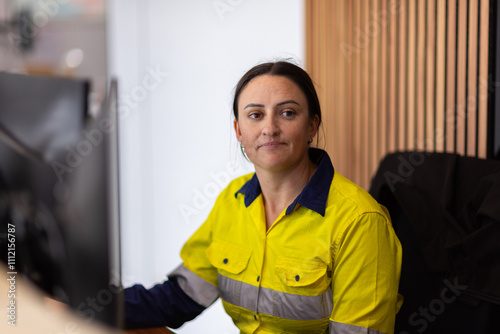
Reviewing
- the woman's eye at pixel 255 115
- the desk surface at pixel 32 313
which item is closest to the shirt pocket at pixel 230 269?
the woman's eye at pixel 255 115

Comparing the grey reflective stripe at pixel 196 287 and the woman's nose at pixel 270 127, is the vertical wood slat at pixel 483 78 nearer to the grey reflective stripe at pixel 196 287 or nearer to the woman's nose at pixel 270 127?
the woman's nose at pixel 270 127

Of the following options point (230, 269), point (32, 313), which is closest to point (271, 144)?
point (230, 269)

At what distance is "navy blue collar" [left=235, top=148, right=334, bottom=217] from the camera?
133 centimetres

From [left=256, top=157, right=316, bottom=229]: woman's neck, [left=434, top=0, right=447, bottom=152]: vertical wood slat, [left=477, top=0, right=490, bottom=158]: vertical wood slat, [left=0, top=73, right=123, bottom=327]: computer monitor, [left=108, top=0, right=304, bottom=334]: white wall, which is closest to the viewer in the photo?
[left=0, top=73, right=123, bottom=327]: computer monitor

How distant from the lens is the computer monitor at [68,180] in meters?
0.55

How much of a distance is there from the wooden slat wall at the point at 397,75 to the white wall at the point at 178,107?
479 millimetres

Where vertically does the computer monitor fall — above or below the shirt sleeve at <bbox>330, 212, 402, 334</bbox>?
above

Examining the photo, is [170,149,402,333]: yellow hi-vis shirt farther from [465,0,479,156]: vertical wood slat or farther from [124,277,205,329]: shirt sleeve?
[465,0,479,156]: vertical wood slat

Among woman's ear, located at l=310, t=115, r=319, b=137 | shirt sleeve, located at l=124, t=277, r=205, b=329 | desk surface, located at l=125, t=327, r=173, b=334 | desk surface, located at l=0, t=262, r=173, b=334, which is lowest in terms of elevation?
desk surface, located at l=125, t=327, r=173, b=334

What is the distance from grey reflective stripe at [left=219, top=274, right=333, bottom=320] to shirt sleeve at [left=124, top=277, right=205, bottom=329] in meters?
0.13

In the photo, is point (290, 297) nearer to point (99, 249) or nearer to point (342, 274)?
point (342, 274)

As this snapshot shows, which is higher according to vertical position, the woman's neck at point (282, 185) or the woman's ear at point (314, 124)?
the woman's ear at point (314, 124)

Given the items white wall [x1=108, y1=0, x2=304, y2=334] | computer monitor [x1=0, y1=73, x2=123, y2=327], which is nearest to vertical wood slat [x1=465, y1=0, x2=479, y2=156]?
white wall [x1=108, y1=0, x2=304, y2=334]

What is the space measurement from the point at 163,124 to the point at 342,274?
9.48 feet
